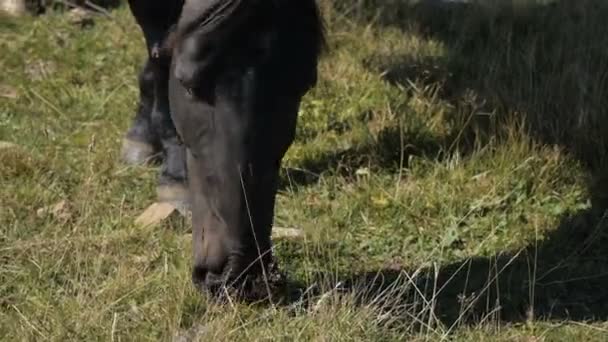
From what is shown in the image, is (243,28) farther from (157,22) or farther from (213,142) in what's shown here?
(157,22)

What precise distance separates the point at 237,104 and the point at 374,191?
5.27 ft

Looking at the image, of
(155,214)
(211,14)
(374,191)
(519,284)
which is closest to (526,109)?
(374,191)

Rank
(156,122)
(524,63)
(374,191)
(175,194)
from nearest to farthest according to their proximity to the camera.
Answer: (175,194), (374,191), (156,122), (524,63)

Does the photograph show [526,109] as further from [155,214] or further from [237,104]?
[237,104]

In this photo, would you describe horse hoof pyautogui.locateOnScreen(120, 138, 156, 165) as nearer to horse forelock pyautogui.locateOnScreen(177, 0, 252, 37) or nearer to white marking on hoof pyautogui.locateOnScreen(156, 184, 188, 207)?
white marking on hoof pyautogui.locateOnScreen(156, 184, 188, 207)

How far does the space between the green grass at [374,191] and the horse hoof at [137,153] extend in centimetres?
5

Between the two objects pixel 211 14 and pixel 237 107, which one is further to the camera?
pixel 237 107

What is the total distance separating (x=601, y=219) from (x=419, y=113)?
1.08m

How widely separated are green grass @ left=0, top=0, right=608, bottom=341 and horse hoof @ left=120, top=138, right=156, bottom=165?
0.05m

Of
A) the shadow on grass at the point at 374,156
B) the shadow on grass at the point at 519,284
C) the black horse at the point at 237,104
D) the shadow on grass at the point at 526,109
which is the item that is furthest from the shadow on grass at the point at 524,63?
the black horse at the point at 237,104

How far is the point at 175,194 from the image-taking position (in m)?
3.70

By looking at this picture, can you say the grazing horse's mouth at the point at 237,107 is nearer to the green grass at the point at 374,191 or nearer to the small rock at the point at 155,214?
the green grass at the point at 374,191

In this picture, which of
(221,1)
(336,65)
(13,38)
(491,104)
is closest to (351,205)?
(491,104)

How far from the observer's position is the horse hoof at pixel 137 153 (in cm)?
414
